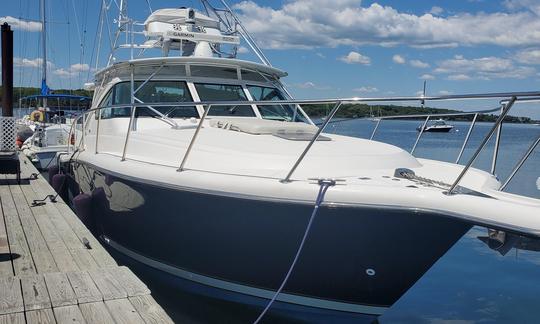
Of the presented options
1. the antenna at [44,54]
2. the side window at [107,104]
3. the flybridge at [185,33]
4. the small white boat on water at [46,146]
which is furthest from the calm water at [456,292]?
the antenna at [44,54]

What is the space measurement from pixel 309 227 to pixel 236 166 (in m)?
0.90

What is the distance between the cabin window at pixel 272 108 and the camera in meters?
6.69

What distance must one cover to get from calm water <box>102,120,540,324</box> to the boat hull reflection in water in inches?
12.9

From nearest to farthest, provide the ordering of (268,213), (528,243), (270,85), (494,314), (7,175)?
1. (528,243)
2. (268,213)
3. (494,314)
4. (270,85)
5. (7,175)

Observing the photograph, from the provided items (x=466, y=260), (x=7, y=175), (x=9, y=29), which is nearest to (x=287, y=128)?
(x=466, y=260)

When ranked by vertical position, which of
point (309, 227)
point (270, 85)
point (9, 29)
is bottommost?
point (309, 227)

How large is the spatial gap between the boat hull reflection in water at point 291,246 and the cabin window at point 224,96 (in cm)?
175

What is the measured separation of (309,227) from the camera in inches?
154

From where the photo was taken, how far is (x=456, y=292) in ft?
20.9

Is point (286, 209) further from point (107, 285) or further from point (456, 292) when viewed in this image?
point (456, 292)

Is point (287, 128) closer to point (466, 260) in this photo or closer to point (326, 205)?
point (326, 205)

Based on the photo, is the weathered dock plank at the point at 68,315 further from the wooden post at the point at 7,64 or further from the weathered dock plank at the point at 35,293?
the wooden post at the point at 7,64

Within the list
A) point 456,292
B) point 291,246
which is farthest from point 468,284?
point 291,246

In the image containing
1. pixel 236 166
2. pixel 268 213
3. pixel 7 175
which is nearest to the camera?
pixel 268 213
